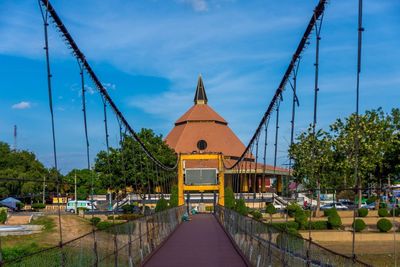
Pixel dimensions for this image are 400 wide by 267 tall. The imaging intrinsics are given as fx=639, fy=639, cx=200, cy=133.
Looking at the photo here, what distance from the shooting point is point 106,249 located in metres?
10.5

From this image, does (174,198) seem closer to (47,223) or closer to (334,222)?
(47,223)

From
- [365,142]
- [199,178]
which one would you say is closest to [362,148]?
[365,142]

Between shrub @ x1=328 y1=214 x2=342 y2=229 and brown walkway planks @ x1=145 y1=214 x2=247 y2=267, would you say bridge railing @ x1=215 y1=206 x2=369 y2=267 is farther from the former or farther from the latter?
shrub @ x1=328 y1=214 x2=342 y2=229

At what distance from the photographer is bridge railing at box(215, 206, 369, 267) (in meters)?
7.40

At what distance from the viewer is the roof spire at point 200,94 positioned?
137 metres

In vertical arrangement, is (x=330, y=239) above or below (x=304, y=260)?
below

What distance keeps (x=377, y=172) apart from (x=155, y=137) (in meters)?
25.9

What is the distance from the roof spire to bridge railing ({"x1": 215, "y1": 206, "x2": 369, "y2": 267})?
119 m

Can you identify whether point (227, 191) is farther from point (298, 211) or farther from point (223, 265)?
point (223, 265)

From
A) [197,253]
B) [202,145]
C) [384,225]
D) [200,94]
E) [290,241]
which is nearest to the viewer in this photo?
[290,241]

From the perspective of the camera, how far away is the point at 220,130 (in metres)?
120

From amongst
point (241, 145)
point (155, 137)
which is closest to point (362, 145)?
point (155, 137)

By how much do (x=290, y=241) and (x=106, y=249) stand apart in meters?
3.04

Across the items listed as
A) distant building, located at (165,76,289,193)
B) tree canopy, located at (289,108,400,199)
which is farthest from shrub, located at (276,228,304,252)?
distant building, located at (165,76,289,193)
